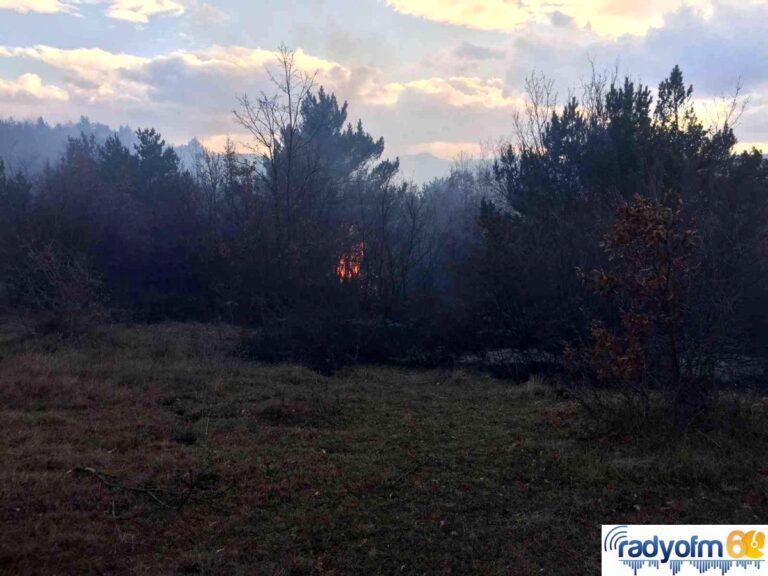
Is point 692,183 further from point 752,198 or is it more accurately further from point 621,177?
point 621,177

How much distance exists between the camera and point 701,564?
375 centimetres

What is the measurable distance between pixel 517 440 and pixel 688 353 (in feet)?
6.85

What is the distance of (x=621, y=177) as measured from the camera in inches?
616

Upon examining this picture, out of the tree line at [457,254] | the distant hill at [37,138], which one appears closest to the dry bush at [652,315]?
the tree line at [457,254]

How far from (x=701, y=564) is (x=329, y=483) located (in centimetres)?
287

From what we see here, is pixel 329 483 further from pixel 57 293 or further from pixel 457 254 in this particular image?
pixel 457 254

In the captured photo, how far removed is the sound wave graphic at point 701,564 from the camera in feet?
12.1

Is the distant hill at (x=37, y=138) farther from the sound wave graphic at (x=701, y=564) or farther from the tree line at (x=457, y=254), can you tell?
the sound wave graphic at (x=701, y=564)

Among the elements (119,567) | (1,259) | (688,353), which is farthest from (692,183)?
(1,259)

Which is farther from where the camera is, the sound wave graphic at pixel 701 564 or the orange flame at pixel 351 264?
the orange flame at pixel 351 264

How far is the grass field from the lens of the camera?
390 centimetres

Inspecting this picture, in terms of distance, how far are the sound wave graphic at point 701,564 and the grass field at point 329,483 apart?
0.87 feet

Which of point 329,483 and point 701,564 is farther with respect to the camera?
point 329,483

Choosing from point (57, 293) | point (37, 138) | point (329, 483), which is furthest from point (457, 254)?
point (37, 138)
